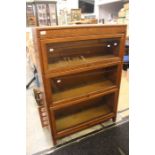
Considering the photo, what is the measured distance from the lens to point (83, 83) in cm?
159

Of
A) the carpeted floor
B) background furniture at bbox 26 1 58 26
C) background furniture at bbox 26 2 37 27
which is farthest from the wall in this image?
the carpeted floor

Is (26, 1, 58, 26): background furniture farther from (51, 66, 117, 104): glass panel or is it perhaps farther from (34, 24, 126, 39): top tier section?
(34, 24, 126, 39): top tier section

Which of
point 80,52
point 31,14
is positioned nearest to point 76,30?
point 80,52

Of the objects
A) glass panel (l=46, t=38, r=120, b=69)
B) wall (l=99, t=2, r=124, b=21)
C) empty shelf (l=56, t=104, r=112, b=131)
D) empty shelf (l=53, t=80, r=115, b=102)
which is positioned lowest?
empty shelf (l=56, t=104, r=112, b=131)

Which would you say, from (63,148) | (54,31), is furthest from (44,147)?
(54,31)

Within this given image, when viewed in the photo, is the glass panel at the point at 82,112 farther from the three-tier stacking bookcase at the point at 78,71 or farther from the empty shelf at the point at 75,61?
the empty shelf at the point at 75,61

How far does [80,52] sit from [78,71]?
0.27 meters

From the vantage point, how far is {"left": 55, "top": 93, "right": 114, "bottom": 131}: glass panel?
1.54 meters

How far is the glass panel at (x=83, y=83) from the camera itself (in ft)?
4.60

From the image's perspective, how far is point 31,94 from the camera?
2.42 meters

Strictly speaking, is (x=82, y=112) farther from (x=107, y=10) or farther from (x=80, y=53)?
(x=107, y=10)
